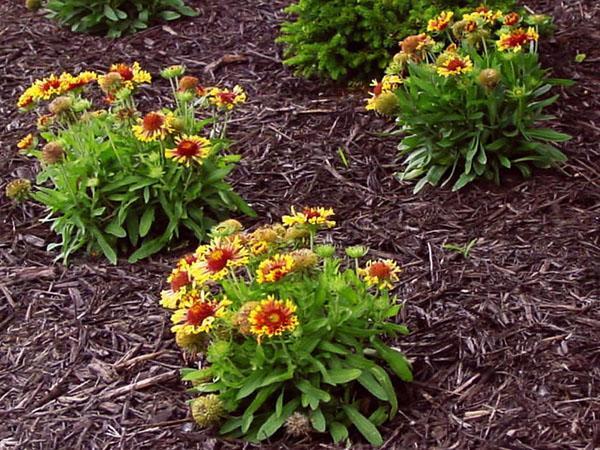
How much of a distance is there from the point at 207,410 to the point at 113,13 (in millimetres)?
3713

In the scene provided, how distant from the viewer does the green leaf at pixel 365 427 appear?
9.63ft

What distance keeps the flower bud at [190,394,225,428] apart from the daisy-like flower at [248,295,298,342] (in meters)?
0.32

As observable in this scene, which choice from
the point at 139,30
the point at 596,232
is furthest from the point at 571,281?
the point at 139,30

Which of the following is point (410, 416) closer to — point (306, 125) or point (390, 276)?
point (390, 276)

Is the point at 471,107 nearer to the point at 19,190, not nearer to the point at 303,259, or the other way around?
the point at 303,259

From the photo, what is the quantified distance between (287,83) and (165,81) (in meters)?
0.73

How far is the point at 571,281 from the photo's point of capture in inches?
140

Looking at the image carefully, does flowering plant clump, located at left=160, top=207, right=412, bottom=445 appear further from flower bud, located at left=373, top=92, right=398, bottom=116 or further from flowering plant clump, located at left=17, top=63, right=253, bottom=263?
flower bud, located at left=373, top=92, right=398, bottom=116

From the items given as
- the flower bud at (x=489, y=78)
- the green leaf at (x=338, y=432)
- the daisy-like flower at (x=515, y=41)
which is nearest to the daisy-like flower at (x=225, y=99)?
the flower bud at (x=489, y=78)

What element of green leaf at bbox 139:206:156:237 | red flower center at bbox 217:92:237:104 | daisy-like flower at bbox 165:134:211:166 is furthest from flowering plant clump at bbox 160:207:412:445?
red flower center at bbox 217:92:237:104

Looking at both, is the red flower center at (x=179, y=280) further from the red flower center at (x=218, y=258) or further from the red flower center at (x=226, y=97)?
the red flower center at (x=226, y=97)

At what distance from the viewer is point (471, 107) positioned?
4.17 metres

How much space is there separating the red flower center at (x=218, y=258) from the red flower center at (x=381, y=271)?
1.37 feet

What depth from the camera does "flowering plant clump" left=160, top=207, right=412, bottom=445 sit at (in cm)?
288
